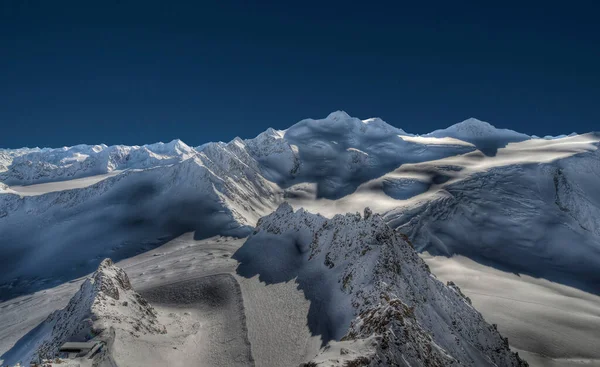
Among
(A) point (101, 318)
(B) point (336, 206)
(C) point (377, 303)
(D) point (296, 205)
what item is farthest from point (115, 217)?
(C) point (377, 303)

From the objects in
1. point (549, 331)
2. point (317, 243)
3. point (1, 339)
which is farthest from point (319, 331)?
point (1, 339)

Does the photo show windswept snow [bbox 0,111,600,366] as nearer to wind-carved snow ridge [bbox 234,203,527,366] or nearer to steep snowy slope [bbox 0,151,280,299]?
steep snowy slope [bbox 0,151,280,299]

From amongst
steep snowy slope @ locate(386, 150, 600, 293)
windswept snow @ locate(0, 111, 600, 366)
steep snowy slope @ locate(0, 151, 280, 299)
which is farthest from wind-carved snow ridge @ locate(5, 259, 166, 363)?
steep snowy slope @ locate(386, 150, 600, 293)

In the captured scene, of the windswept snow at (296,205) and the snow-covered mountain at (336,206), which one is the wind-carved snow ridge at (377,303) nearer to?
the windswept snow at (296,205)

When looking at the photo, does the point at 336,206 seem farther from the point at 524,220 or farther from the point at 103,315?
the point at 103,315

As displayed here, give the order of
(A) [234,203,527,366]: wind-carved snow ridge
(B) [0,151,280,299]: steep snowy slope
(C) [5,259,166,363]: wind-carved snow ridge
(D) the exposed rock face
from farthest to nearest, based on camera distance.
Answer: (B) [0,151,280,299]: steep snowy slope → (D) the exposed rock face → (C) [5,259,166,363]: wind-carved snow ridge → (A) [234,203,527,366]: wind-carved snow ridge


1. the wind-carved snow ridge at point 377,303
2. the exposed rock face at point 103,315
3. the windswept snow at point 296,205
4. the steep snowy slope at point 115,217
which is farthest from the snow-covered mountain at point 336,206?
the exposed rock face at point 103,315
